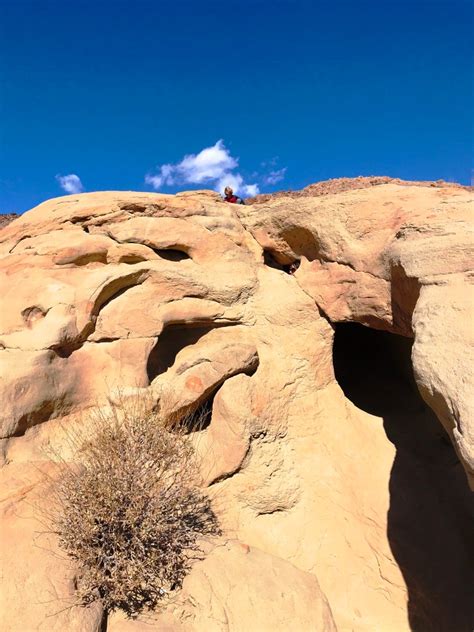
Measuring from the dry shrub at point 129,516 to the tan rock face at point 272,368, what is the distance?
15 centimetres

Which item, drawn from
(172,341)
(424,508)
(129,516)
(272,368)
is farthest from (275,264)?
(129,516)

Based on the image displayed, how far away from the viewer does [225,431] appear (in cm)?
392

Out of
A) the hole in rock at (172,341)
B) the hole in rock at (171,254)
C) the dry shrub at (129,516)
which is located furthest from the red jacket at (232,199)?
the dry shrub at (129,516)

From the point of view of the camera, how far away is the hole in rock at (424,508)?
11.4 ft

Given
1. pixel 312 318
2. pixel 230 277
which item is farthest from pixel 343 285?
pixel 230 277

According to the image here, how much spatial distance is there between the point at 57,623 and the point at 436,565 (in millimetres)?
3105

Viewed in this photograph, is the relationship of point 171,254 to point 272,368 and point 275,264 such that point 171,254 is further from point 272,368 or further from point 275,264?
point 272,368

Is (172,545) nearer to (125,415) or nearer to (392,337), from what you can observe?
(125,415)

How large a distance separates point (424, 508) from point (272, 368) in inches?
77.1

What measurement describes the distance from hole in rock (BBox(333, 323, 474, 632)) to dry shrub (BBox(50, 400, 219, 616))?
1798 millimetres

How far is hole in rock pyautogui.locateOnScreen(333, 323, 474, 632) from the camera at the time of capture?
3486mm

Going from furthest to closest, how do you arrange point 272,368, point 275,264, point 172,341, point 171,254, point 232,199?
point 232,199, point 275,264, point 171,254, point 172,341, point 272,368

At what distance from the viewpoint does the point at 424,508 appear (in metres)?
4.05

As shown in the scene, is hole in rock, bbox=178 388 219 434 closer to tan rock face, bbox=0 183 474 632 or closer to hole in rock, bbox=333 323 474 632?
tan rock face, bbox=0 183 474 632
